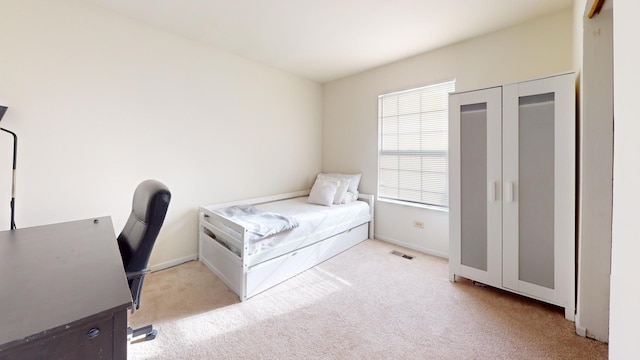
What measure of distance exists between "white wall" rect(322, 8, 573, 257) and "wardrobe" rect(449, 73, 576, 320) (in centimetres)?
70

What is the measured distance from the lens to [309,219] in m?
2.72

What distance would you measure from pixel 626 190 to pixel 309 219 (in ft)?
7.56

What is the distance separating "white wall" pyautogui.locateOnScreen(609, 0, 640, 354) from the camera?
60cm

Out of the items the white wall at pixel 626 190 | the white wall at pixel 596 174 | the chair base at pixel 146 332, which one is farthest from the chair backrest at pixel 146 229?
the white wall at pixel 596 174

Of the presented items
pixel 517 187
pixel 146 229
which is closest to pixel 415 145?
pixel 517 187

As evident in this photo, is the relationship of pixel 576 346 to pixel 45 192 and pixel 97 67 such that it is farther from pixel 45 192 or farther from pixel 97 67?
pixel 97 67

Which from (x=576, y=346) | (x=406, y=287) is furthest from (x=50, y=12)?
(x=576, y=346)

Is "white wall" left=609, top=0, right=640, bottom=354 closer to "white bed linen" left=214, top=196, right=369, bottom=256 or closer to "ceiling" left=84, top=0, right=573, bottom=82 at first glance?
"ceiling" left=84, top=0, right=573, bottom=82

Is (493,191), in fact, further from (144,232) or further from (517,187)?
(144,232)

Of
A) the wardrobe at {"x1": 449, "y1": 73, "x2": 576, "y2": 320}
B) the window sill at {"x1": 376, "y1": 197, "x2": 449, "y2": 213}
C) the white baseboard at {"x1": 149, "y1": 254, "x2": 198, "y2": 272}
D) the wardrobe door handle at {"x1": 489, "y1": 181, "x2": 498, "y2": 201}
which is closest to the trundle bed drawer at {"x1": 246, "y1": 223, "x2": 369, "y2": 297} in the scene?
the window sill at {"x1": 376, "y1": 197, "x2": 449, "y2": 213}

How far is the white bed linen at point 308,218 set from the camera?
2312mm

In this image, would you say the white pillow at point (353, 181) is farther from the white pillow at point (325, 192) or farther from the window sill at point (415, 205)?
the window sill at point (415, 205)

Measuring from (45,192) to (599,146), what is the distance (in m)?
4.16

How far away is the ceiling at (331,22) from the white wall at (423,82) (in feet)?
0.44
